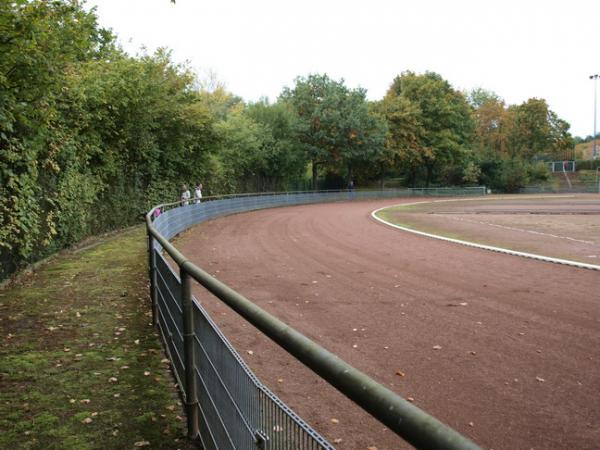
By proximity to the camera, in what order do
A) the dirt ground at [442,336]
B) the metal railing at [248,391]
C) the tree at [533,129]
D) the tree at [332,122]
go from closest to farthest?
the metal railing at [248,391]
the dirt ground at [442,336]
the tree at [332,122]
the tree at [533,129]

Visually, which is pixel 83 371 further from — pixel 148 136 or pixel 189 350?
pixel 148 136

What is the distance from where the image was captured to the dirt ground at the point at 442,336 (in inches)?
172

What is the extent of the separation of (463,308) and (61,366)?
5620 mm

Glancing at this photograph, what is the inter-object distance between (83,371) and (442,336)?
429 cm

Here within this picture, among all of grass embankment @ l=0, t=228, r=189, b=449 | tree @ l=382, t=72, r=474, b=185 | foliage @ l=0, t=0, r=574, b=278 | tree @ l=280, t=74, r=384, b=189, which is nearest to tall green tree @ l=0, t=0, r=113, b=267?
foliage @ l=0, t=0, r=574, b=278

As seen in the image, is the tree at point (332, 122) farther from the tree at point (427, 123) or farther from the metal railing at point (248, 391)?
the metal railing at point (248, 391)

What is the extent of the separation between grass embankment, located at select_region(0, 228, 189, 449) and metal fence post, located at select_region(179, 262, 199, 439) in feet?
0.77

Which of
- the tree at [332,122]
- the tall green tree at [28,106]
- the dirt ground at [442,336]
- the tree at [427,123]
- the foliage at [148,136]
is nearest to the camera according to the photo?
the dirt ground at [442,336]

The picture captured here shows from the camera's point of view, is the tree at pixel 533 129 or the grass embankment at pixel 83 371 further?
the tree at pixel 533 129

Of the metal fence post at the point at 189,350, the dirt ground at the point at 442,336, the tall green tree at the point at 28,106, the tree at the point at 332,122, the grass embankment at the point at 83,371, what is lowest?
the dirt ground at the point at 442,336

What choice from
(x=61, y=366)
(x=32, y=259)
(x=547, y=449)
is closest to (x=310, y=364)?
(x=547, y=449)

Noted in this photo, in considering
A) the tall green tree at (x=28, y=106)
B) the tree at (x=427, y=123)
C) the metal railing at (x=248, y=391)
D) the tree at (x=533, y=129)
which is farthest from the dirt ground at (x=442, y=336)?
the tree at (x=533, y=129)

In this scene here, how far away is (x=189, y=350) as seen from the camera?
3607 millimetres

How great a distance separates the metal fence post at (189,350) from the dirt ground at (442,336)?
1075 mm
